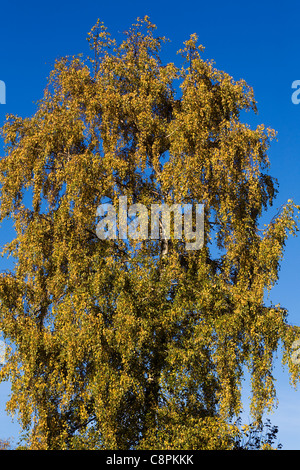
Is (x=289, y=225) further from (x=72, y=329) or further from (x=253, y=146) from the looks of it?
(x=72, y=329)

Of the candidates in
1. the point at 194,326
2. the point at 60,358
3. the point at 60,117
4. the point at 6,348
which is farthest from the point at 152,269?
the point at 60,117

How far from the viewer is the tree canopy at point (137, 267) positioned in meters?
18.5

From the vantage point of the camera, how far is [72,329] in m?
18.9

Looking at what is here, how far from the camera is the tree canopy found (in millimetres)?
18547

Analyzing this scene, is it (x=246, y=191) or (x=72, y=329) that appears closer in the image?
(x=72, y=329)

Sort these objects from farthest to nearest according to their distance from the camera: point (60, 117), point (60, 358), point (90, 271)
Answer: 1. point (60, 117)
2. point (90, 271)
3. point (60, 358)

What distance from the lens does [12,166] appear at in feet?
73.0

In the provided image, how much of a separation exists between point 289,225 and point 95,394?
7297 millimetres

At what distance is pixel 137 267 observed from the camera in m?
19.9
